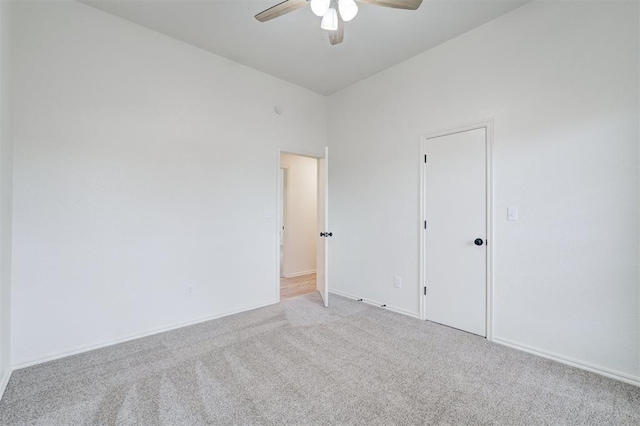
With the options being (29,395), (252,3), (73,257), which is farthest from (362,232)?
(29,395)

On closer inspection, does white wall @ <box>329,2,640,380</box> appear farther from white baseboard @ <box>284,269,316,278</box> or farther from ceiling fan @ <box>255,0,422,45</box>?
white baseboard @ <box>284,269,316,278</box>

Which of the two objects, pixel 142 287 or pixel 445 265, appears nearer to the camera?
pixel 142 287

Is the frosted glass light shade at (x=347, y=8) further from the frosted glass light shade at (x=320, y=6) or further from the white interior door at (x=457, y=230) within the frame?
the white interior door at (x=457, y=230)

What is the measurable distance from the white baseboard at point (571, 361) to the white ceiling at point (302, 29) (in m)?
2.94

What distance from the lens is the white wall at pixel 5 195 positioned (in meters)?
1.83

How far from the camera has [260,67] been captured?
136 inches

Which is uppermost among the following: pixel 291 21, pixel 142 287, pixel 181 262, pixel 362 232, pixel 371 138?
pixel 291 21

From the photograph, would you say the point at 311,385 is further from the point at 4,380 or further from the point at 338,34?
the point at 338,34

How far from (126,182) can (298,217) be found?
3113mm

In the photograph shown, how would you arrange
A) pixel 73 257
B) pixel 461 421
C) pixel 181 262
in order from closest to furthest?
pixel 461 421, pixel 73 257, pixel 181 262

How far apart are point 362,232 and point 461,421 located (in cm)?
242

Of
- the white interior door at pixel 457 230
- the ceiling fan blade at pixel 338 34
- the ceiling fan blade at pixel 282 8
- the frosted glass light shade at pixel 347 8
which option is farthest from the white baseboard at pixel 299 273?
the frosted glass light shade at pixel 347 8

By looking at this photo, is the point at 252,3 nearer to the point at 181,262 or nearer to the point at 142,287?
the point at 181,262

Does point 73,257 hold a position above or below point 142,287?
above
